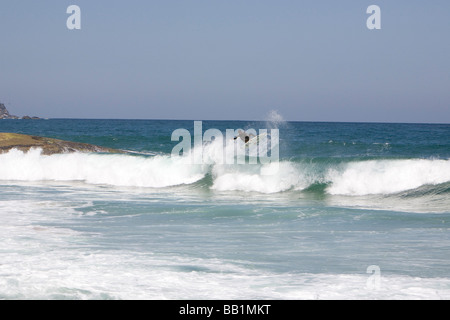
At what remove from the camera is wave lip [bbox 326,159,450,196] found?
17.0m

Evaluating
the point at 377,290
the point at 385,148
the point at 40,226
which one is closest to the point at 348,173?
the point at 40,226

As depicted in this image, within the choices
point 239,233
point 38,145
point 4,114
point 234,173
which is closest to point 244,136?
point 234,173

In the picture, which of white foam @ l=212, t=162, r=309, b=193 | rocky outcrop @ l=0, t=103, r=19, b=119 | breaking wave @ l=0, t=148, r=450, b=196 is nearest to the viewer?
breaking wave @ l=0, t=148, r=450, b=196

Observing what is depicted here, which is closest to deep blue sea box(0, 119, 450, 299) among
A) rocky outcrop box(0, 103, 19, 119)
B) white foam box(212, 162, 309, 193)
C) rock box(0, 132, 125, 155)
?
white foam box(212, 162, 309, 193)

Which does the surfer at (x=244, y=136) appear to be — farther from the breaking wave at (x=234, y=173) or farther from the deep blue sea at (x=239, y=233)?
the deep blue sea at (x=239, y=233)

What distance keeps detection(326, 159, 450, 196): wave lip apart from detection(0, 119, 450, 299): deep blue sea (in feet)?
0.16

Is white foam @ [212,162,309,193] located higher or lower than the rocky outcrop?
lower

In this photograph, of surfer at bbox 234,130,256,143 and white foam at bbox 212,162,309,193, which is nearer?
white foam at bbox 212,162,309,193

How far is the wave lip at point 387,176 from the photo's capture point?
16984 millimetres

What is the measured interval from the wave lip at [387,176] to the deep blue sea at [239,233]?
0.05 m

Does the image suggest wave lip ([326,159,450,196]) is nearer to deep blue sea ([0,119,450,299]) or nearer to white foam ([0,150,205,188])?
deep blue sea ([0,119,450,299])

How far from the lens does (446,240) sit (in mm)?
9156

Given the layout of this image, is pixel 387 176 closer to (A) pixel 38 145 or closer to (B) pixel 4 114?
(A) pixel 38 145
